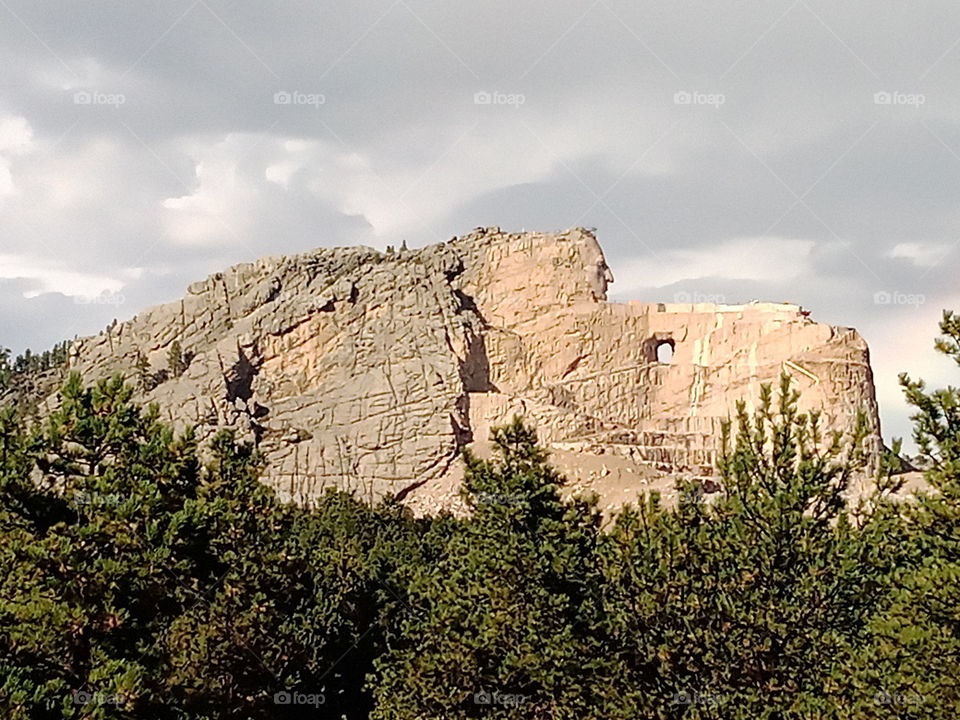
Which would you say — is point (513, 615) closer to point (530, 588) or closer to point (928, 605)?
point (530, 588)

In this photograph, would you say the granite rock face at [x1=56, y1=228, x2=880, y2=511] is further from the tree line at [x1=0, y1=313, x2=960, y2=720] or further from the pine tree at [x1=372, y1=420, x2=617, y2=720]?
the tree line at [x1=0, y1=313, x2=960, y2=720]

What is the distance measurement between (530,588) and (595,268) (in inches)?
2881

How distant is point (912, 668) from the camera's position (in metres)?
13.5

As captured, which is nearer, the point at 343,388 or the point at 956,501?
the point at 956,501

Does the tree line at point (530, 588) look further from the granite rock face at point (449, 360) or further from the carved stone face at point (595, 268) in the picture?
the carved stone face at point (595, 268)

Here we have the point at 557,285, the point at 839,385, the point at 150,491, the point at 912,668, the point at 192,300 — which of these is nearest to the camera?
the point at 912,668

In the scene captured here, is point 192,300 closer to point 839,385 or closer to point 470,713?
point 839,385

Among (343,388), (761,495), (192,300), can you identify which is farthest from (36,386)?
(761,495)

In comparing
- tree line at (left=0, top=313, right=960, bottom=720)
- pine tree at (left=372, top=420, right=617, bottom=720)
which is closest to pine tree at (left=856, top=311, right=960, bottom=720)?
tree line at (left=0, top=313, right=960, bottom=720)

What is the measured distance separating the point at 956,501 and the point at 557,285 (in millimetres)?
77183

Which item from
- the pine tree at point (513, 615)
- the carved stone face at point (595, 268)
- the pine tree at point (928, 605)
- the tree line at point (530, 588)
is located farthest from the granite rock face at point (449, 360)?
the pine tree at point (928, 605)

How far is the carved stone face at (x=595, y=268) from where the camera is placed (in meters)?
91.1

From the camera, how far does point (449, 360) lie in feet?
271

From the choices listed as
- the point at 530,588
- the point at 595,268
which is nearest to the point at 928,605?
the point at 530,588
